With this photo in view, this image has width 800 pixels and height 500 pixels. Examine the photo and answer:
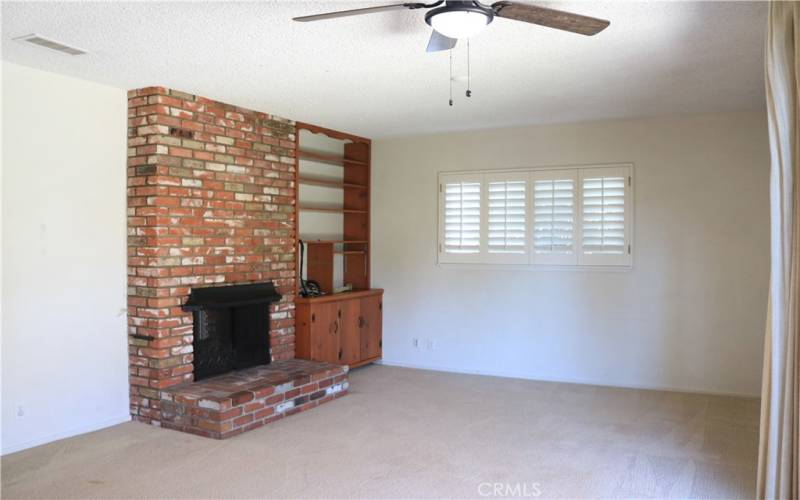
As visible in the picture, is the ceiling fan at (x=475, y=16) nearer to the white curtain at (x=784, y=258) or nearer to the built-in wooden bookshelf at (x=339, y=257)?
the white curtain at (x=784, y=258)

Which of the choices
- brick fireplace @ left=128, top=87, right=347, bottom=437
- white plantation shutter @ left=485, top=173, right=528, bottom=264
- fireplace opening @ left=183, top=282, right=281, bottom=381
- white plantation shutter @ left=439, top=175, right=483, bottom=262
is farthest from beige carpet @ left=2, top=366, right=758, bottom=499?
white plantation shutter @ left=439, top=175, right=483, bottom=262

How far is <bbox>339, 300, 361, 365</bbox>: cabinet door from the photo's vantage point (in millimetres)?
6301

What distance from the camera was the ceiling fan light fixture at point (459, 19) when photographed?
264 cm

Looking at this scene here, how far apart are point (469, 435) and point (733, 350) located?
2666mm

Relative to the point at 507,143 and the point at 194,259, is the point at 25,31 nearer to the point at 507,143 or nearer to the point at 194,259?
the point at 194,259

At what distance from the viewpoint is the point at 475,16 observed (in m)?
2.65

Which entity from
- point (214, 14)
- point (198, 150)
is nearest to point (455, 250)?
point (198, 150)

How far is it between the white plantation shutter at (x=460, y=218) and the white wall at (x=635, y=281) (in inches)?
5.3

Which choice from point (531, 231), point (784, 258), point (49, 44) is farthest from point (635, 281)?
point (49, 44)

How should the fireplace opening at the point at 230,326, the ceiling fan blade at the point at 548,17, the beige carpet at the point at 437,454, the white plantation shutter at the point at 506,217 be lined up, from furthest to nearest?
the white plantation shutter at the point at 506,217 < the fireplace opening at the point at 230,326 < the beige carpet at the point at 437,454 < the ceiling fan blade at the point at 548,17

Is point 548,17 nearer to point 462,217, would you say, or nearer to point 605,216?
point 605,216

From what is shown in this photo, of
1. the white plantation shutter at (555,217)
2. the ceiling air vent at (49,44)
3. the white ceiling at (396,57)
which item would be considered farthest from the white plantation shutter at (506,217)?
the ceiling air vent at (49,44)

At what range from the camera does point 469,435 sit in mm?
4336

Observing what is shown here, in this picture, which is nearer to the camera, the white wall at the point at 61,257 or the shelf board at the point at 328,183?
the white wall at the point at 61,257
